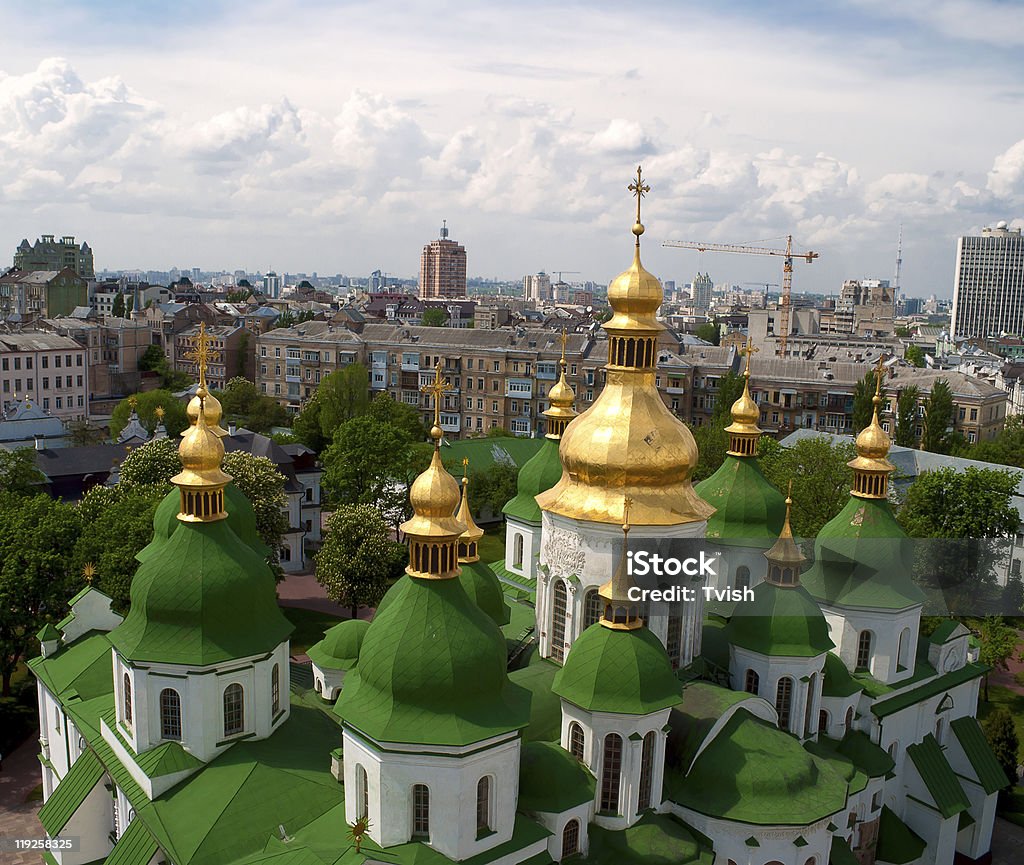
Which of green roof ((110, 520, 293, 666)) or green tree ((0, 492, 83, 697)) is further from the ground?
green roof ((110, 520, 293, 666))

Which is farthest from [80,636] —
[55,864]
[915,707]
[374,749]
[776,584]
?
[915,707]

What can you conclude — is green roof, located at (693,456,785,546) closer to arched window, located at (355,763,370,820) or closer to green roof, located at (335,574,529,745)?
green roof, located at (335,574,529,745)

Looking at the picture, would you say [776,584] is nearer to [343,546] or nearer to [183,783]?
[183,783]

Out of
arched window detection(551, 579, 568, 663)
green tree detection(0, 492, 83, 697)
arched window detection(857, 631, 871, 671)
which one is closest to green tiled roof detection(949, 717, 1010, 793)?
arched window detection(857, 631, 871, 671)

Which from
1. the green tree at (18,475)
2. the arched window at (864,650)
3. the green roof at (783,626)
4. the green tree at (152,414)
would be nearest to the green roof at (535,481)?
the green roof at (783,626)

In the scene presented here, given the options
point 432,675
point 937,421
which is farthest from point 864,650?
point 937,421

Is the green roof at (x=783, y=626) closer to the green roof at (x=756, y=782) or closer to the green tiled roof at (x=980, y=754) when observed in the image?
the green roof at (x=756, y=782)
